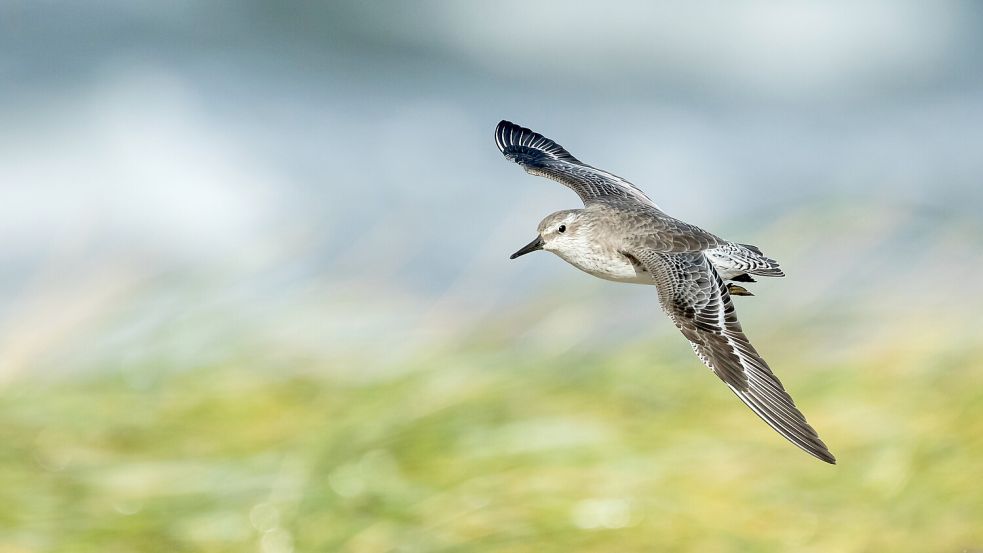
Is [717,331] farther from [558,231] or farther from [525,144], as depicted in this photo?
[525,144]

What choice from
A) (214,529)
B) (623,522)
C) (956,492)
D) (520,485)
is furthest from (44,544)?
(956,492)

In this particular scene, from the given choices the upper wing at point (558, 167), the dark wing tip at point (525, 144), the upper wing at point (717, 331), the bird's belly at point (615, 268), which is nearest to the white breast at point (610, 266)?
the bird's belly at point (615, 268)

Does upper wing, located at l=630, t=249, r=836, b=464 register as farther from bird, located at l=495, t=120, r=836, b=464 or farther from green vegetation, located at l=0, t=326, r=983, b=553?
green vegetation, located at l=0, t=326, r=983, b=553

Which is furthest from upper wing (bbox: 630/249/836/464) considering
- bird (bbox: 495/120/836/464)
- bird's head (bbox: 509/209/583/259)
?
bird's head (bbox: 509/209/583/259)

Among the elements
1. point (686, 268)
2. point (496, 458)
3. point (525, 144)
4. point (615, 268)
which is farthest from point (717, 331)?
point (496, 458)

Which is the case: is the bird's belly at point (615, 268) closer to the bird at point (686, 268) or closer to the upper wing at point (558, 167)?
the bird at point (686, 268)

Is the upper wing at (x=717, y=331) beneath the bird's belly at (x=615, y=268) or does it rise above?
beneath

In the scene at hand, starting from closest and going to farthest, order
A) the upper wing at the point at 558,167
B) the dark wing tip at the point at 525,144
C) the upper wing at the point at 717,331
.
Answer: the upper wing at the point at 717,331, the upper wing at the point at 558,167, the dark wing tip at the point at 525,144

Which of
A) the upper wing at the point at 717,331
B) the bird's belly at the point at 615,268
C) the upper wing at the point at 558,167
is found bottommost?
the upper wing at the point at 717,331
